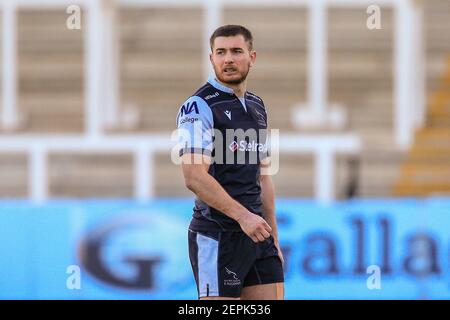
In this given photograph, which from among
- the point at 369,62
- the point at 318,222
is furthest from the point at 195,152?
the point at 369,62

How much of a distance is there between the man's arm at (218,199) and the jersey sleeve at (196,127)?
40mm

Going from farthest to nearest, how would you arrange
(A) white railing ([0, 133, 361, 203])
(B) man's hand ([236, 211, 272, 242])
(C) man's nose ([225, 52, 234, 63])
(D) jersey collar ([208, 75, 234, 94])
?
(A) white railing ([0, 133, 361, 203]) → (D) jersey collar ([208, 75, 234, 94]) → (C) man's nose ([225, 52, 234, 63]) → (B) man's hand ([236, 211, 272, 242])

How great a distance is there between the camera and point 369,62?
14.6 metres

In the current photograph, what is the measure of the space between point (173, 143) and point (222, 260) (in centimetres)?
667

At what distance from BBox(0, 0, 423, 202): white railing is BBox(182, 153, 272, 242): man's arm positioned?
6.82 m

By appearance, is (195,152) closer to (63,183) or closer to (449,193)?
(449,193)

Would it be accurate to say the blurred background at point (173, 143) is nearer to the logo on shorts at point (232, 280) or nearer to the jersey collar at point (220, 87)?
the logo on shorts at point (232, 280)

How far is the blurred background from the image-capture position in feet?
34.9

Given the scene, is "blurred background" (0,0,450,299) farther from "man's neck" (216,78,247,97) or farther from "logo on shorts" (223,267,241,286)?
"man's neck" (216,78,247,97)

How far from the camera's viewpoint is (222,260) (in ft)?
18.2

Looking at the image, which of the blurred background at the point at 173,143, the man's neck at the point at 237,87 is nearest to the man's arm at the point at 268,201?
the man's neck at the point at 237,87

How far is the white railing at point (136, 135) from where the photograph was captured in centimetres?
1235

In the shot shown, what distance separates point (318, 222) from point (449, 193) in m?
1.96

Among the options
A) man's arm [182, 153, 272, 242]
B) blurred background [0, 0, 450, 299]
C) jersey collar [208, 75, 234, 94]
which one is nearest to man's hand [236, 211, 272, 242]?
man's arm [182, 153, 272, 242]
